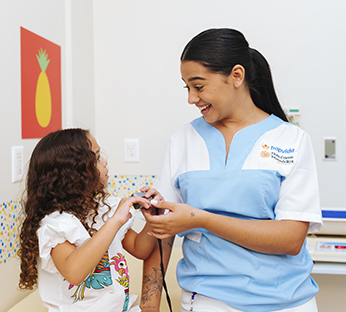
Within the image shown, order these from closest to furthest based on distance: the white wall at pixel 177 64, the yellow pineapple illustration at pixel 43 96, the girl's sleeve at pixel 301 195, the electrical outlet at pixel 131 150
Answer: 1. the girl's sleeve at pixel 301 195
2. the yellow pineapple illustration at pixel 43 96
3. the white wall at pixel 177 64
4. the electrical outlet at pixel 131 150

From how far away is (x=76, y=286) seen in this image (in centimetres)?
117

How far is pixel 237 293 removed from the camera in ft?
3.73

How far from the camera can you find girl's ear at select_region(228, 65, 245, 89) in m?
1.22

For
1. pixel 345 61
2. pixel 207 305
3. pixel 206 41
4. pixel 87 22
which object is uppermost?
pixel 87 22

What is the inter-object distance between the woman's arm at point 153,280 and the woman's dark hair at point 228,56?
26.5 inches

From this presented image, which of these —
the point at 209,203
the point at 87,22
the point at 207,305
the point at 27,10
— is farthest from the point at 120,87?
the point at 207,305

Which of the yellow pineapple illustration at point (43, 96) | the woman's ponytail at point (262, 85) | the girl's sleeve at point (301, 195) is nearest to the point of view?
the girl's sleeve at point (301, 195)

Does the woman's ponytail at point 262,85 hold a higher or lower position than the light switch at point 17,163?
higher

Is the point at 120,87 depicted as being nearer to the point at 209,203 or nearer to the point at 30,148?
the point at 30,148

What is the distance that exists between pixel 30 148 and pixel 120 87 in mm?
888

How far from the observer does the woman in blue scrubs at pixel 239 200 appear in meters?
1.13

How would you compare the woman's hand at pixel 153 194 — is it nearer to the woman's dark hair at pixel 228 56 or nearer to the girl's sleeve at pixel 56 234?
the girl's sleeve at pixel 56 234

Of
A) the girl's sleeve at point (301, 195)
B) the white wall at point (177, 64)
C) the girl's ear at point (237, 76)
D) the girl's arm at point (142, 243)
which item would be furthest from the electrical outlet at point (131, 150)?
the girl's sleeve at point (301, 195)

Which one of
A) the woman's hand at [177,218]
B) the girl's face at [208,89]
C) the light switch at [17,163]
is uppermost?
the girl's face at [208,89]
